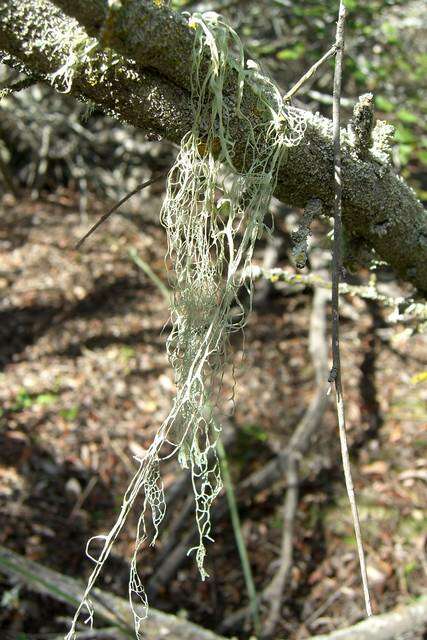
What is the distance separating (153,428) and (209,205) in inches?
102

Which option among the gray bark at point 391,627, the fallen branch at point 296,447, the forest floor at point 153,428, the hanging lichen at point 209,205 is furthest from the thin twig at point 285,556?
the hanging lichen at point 209,205

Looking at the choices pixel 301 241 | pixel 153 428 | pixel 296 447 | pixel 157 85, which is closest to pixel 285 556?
pixel 296 447

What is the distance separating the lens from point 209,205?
1002 millimetres

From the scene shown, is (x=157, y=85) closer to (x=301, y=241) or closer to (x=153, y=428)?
(x=301, y=241)

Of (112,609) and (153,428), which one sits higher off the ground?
(153,428)

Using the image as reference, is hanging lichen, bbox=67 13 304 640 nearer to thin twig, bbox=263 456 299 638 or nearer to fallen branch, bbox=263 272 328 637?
fallen branch, bbox=263 272 328 637

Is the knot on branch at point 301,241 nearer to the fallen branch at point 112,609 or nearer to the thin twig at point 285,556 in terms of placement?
the fallen branch at point 112,609

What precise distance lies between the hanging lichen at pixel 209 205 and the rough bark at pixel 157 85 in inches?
0.9

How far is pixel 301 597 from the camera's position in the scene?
276cm

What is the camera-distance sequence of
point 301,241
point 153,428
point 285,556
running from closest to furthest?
point 301,241 < point 285,556 < point 153,428

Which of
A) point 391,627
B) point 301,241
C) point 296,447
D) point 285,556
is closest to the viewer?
point 301,241

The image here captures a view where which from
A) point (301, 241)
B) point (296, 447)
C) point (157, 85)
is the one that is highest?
point (157, 85)

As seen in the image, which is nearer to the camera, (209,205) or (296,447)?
(209,205)

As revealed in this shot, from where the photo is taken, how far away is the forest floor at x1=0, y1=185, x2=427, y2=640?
2760mm
